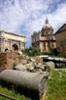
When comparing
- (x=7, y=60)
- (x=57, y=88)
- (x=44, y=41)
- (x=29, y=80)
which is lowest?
(x=57, y=88)

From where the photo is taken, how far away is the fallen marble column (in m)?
10.6

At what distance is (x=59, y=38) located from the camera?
134 ft

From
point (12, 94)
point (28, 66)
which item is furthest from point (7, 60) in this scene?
point (12, 94)

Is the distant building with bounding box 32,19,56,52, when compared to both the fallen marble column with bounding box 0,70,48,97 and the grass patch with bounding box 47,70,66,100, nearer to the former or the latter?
the grass patch with bounding box 47,70,66,100

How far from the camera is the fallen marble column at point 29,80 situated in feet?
34.7

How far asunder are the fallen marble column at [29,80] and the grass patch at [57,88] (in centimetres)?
→ 63

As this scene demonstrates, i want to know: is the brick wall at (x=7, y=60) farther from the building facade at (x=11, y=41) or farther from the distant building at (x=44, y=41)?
the distant building at (x=44, y=41)

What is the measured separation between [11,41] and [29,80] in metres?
29.7

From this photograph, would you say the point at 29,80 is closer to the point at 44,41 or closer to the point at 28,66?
the point at 28,66

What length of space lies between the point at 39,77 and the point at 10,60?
3.30m

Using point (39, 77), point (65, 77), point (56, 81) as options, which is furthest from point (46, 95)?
point (65, 77)

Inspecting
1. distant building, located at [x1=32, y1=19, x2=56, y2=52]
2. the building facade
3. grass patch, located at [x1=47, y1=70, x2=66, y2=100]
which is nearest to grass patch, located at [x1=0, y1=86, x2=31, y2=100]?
grass patch, located at [x1=47, y1=70, x2=66, y2=100]

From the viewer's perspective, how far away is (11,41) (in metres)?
40.3

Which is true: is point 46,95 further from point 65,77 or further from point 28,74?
point 65,77
